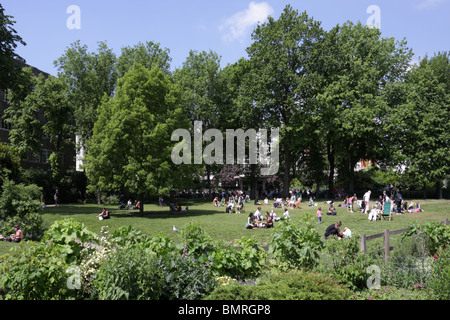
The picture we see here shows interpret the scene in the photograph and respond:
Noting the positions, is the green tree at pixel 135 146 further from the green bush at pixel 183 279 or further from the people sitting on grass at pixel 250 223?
the green bush at pixel 183 279

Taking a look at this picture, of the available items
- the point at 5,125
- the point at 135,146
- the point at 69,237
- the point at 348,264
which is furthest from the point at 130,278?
the point at 5,125

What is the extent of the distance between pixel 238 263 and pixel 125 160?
27.1 m

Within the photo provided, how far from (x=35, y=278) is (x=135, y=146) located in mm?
27451

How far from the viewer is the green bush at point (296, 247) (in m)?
8.73

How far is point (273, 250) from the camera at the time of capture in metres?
9.05

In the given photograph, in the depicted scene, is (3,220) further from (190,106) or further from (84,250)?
(190,106)

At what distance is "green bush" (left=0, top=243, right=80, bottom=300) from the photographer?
6691mm

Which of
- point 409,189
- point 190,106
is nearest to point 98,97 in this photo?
point 190,106

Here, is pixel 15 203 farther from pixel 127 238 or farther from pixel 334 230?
pixel 334 230

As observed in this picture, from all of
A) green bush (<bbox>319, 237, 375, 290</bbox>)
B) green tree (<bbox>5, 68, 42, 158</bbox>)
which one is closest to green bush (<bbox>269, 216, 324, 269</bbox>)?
green bush (<bbox>319, 237, 375, 290</bbox>)

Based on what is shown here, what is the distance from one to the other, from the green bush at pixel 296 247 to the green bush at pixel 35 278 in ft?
14.7

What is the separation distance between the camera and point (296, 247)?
347 inches

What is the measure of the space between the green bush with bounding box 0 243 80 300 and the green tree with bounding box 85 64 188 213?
82.6 feet

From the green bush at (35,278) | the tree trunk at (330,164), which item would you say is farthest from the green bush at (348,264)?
the tree trunk at (330,164)
